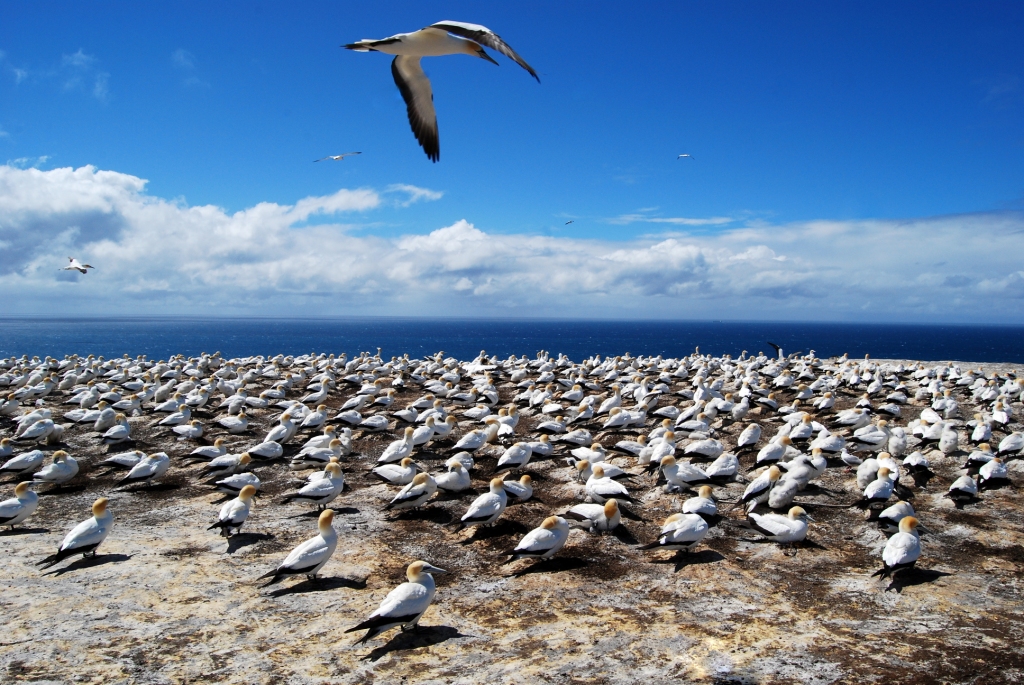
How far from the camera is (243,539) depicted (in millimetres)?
9039

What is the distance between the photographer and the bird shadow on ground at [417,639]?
233 inches

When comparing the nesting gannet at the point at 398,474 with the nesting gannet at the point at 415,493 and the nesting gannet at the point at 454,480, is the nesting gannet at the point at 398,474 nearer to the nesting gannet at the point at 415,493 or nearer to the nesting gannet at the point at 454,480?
the nesting gannet at the point at 454,480

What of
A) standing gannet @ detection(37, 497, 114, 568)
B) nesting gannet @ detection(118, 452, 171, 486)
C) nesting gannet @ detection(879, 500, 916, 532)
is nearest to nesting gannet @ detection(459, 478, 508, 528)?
standing gannet @ detection(37, 497, 114, 568)

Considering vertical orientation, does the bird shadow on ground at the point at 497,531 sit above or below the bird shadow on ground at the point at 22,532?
above

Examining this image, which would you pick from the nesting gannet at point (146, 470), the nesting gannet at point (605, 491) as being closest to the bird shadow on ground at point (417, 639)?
the nesting gannet at point (605, 491)

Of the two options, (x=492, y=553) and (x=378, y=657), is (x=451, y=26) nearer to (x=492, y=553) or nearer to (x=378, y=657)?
(x=378, y=657)

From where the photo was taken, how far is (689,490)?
1084 centimetres

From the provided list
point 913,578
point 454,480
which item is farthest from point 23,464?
point 913,578

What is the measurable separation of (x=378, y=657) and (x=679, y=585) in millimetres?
3492

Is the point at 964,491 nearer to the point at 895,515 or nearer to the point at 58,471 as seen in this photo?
the point at 895,515

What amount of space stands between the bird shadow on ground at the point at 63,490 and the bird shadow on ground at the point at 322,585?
6.91 metres

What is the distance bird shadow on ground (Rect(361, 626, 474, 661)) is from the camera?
5926 mm

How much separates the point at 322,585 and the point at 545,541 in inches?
107

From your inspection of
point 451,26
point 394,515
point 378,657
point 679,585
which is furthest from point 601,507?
point 451,26
